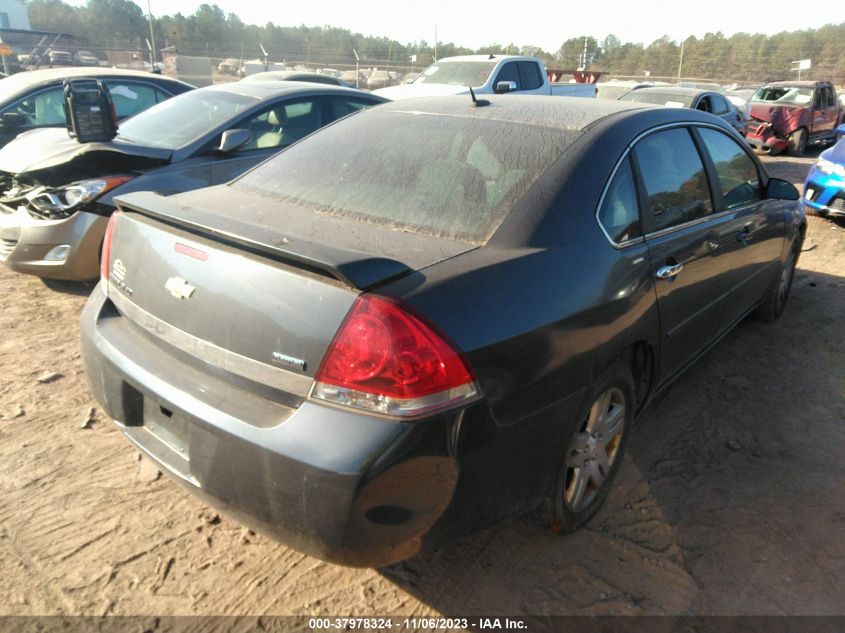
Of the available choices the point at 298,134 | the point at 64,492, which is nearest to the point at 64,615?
the point at 64,492

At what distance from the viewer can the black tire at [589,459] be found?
2420 millimetres

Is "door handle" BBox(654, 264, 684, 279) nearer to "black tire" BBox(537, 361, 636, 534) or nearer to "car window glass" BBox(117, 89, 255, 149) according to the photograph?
Result: "black tire" BBox(537, 361, 636, 534)

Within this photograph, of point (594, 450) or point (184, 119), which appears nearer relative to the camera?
point (594, 450)

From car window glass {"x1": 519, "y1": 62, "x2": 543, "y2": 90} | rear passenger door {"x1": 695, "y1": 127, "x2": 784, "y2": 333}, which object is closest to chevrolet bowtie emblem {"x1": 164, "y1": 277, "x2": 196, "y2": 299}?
rear passenger door {"x1": 695, "y1": 127, "x2": 784, "y2": 333}

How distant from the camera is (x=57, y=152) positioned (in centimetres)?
490

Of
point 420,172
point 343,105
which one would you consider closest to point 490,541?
point 420,172

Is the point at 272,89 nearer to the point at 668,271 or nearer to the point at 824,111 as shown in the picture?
the point at 668,271

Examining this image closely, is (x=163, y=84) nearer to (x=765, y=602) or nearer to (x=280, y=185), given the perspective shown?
(x=280, y=185)

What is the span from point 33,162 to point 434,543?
4550 mm

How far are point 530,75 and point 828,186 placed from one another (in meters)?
5.39

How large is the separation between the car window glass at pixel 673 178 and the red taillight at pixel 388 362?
1487mm

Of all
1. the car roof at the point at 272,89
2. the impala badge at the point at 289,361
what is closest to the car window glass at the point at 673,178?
the impala badge at the point at 289,361

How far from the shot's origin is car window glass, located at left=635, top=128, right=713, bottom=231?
2.85m

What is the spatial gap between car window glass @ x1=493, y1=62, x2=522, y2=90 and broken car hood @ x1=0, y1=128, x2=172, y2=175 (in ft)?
23.8
